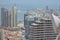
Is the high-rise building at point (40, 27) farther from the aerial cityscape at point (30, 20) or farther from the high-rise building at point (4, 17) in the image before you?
the high-rise building at point (4, 17)

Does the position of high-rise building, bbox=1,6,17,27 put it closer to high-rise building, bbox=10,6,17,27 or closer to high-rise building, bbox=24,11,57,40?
high-rise building, bbox=10,6,17,27

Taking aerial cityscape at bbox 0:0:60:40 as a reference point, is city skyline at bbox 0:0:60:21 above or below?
above

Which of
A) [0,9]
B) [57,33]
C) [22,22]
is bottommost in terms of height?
[57,33]

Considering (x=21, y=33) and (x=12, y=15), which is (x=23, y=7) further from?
(x=21, y=33)

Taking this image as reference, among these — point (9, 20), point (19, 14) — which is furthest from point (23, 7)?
point (9, 20)

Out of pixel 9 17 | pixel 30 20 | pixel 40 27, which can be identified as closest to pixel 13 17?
pixel 9 17

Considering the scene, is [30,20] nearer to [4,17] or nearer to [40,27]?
[40,27]

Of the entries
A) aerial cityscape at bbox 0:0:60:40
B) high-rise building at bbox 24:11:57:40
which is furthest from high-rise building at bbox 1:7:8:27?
high-rise building at bbox 24:11:57:40
